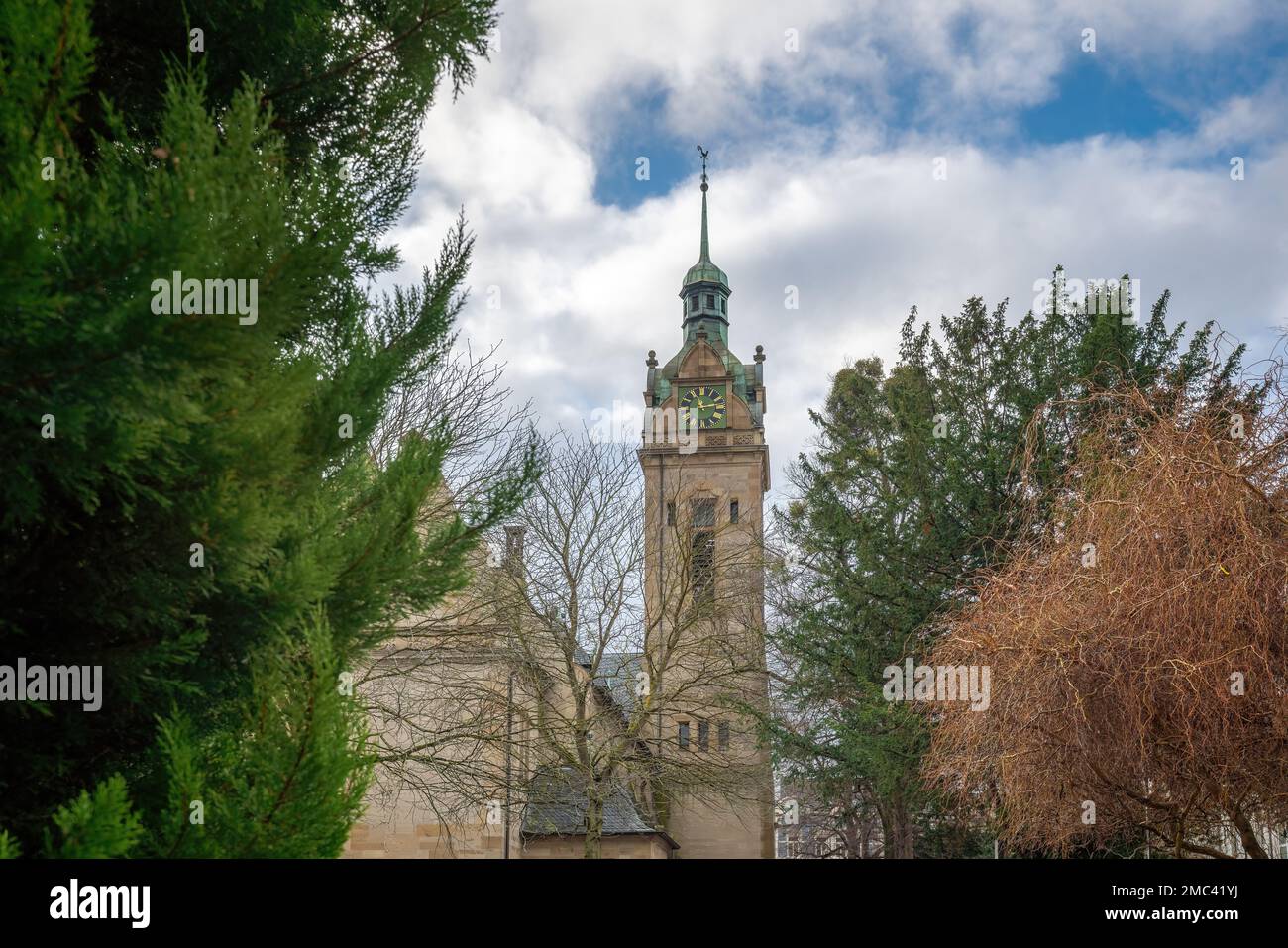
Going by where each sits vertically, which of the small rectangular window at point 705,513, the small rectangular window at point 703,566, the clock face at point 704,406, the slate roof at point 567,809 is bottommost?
the slate roof at point 567,809

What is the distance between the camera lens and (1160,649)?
354 inches

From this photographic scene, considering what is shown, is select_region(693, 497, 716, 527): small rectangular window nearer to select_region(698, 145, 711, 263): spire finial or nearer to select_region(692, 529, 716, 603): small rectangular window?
select_region(692, 529, 716, 603): small rectangular window

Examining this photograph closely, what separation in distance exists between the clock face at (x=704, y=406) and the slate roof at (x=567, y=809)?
16544mm

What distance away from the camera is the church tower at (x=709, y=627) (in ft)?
84.6

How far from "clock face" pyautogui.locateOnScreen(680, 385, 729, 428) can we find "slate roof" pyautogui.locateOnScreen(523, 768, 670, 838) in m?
16.5

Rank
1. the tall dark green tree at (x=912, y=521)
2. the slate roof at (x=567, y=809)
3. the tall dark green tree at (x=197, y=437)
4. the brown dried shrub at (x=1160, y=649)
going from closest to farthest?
the tall dark green tree at (x=197, y=437)
the brown dried shrub at (x=1160, y=649)
the tall dark green tree at (x=912, y=521)
the slate roof at (x=567, y=809)

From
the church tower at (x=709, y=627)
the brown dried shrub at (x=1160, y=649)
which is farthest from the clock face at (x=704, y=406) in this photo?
the brown dried shrub at (x=1160, y=649)

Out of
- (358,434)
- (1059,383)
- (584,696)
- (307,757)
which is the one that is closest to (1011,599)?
Result: (358,434)

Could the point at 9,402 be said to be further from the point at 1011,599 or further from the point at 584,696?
the point at 584,696

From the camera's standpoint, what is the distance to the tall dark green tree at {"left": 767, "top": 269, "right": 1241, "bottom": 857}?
68.7 ft

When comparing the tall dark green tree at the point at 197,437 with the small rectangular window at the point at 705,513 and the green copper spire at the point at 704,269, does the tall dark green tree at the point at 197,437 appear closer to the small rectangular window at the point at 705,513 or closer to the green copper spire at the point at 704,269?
the small rectangular window at the point at 705,513
